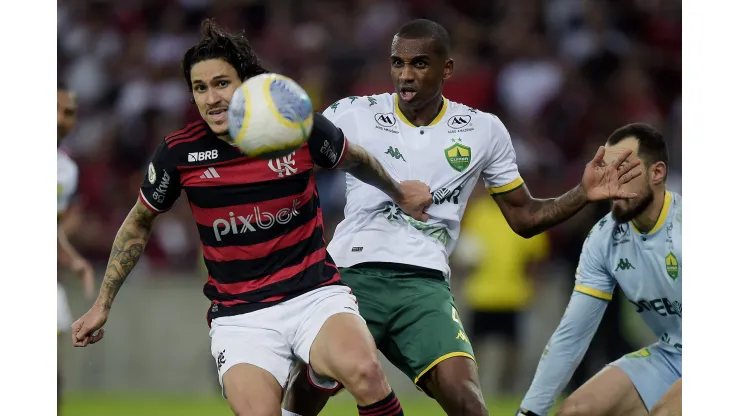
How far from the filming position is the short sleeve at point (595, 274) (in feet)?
17.8

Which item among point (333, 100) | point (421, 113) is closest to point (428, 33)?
point (421, 113)

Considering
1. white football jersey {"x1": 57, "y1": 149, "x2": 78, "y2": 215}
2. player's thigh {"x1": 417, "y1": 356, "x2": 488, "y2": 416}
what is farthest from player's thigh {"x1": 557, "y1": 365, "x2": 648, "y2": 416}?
white football jersey {"x1": 57, "y1": 149, "x2": 78, "y2": 215}

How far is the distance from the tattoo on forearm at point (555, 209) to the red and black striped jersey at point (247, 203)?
1.15 meters

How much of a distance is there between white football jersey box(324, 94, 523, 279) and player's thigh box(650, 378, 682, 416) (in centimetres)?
115

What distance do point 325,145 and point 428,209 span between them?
2.55ft

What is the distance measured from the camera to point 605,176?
5.13 m

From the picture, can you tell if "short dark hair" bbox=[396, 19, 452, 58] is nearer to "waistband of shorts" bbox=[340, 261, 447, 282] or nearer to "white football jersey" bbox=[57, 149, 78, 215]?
"waistband of shorts" bbox=[340, 261, 447, 282]

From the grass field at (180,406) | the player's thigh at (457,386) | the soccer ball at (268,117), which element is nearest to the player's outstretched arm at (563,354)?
the player's thigh at (457,386)

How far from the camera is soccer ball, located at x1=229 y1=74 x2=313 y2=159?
14.1ft

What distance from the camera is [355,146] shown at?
485 cm

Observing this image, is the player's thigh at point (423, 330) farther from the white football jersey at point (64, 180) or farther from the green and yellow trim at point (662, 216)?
the white football jersey at point (64, 180)

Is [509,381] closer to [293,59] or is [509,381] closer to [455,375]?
[293,59]

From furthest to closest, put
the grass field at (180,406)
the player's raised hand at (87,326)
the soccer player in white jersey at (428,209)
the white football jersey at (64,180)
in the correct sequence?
the grass field at (180,406)
the white football jersey at (64,180)
the soccer player in white jersey at (428,209)
the player's raised hand at (87,326)
